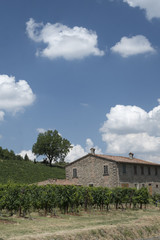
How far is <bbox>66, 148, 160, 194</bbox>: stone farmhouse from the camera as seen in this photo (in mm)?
38625

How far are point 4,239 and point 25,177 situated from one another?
44.5m

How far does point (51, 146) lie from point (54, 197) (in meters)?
68.7

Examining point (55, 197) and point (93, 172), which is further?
point (93, 172)

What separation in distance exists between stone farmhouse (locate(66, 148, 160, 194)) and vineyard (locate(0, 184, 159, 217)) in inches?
432

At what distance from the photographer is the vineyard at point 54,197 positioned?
18.5 metres

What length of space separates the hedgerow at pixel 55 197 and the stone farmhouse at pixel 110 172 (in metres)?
11.0

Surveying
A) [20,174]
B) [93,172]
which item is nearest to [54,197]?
[93,172]

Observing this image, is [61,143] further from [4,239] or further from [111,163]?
[4,239]

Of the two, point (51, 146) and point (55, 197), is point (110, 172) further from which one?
point (51, 146)

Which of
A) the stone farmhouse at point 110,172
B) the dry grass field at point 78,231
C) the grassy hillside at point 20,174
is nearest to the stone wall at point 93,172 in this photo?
the stone farmhouse at point 110,172

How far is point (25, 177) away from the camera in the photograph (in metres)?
53.9

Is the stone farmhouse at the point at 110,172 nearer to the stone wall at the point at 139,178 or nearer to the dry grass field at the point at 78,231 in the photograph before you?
the stone wall at the point at 139,178

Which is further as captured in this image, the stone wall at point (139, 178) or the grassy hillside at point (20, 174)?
the grassy hillside at point (20, 174)

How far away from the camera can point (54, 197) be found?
20.8m
